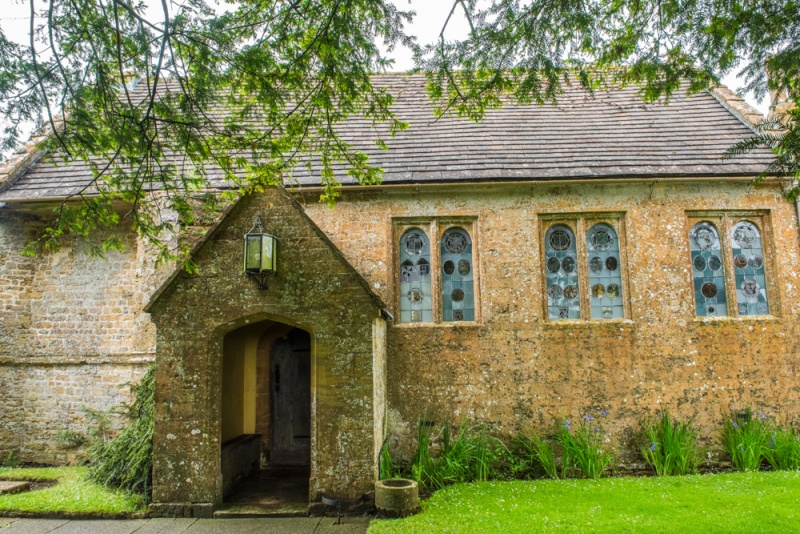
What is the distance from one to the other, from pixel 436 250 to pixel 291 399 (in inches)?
150

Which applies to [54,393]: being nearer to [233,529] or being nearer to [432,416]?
[233,529]

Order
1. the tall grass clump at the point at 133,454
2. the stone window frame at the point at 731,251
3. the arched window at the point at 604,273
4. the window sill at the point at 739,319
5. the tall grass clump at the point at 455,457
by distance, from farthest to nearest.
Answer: the arched window at the point at 604,273, the stone window frame at the point at 731,251, the window sill at the point at 739,319, the tall grass clump at the point at 455,457, the tall grass clump at the point at 133,454

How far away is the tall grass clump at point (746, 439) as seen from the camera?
8.40 meters

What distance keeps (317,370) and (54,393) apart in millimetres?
6345

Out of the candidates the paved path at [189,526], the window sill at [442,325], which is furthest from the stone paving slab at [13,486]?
the window sill at [442,325]

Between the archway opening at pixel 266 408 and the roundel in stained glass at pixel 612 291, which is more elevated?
the roundel in stained glass at pixel 612 291

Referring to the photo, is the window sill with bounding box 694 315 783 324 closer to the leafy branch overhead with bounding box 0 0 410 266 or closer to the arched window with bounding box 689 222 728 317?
the arched window with bounding box 689 222 728 317

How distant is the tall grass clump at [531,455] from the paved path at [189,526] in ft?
10.0

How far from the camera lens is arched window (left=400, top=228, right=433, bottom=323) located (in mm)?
9438

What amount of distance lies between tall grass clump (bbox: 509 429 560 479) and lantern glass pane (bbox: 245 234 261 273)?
5049mm

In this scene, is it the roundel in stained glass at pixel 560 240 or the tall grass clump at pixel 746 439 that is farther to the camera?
the roundel in stained glass at pixel 560 240

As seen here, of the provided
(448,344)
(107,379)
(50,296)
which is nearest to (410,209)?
(448,344)

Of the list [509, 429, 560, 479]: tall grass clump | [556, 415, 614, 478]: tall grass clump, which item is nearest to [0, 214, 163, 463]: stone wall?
[509, 429, 560, 479]: tall grass clump

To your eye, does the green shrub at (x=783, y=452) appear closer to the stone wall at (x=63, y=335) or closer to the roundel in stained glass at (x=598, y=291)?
the roundel in stained glass at (x=598, y=291)
